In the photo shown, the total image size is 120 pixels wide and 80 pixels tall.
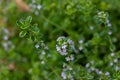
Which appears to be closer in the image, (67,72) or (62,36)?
(67,72)

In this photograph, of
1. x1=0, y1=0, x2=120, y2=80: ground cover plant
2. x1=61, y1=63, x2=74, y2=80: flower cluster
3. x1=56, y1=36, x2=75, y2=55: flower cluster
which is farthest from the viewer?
x1=0, y1=0, x2=120, y2=80: ground cover plant

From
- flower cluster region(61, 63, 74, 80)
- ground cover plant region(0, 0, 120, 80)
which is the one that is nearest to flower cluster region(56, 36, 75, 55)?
ground cover plant region(0, 0, 120, 80)

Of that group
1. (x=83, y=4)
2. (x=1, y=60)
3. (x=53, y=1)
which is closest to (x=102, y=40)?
(x=83, y=4)

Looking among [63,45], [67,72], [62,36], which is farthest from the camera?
[62,36]

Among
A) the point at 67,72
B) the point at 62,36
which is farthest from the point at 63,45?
the point at 62,36

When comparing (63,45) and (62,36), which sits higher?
(62,36)

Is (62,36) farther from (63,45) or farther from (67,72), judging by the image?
(63,45)

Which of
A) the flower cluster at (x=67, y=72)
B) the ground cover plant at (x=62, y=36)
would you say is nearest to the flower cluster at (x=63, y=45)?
Answer: the ground cover plant at (x=62, y=36)

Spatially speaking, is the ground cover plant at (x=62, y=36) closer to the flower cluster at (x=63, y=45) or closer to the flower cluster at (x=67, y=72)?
the flower cluster at (x=67, y=72)

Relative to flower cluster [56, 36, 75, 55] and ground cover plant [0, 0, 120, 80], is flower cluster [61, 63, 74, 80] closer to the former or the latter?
ground cover plant [0, 0, 120, 80]
